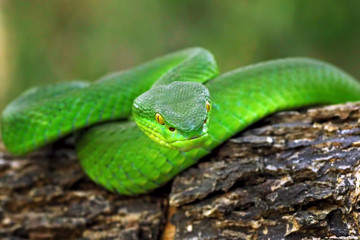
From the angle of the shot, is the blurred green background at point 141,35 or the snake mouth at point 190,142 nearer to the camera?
the snake mouth at point 190,142

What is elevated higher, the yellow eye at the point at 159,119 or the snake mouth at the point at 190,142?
the yellow eye at the point at 159,119

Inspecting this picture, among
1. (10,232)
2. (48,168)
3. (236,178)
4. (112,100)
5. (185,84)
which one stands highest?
(185,84)

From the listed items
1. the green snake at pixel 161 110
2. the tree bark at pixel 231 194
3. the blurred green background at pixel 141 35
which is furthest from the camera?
the blurred green background at pixel 141 35

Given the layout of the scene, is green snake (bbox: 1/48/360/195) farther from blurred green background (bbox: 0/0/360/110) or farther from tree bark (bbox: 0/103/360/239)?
blurred green background (bbox: 0/0/360/110)

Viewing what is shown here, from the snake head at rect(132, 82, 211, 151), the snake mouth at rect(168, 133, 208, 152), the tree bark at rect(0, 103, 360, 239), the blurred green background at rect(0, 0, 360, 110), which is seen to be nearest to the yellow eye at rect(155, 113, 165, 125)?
the snake head at rect(132, 82, 211, 151)

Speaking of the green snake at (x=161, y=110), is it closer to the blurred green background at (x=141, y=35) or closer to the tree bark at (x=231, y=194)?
the tree bark at (x=231, y=194)

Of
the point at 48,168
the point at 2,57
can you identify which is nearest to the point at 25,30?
the point at 2,57

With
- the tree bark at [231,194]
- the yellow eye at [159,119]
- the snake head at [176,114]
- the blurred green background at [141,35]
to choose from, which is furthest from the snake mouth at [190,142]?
the blurred green background at [141,35]

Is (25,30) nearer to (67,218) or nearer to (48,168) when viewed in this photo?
(48,168)
